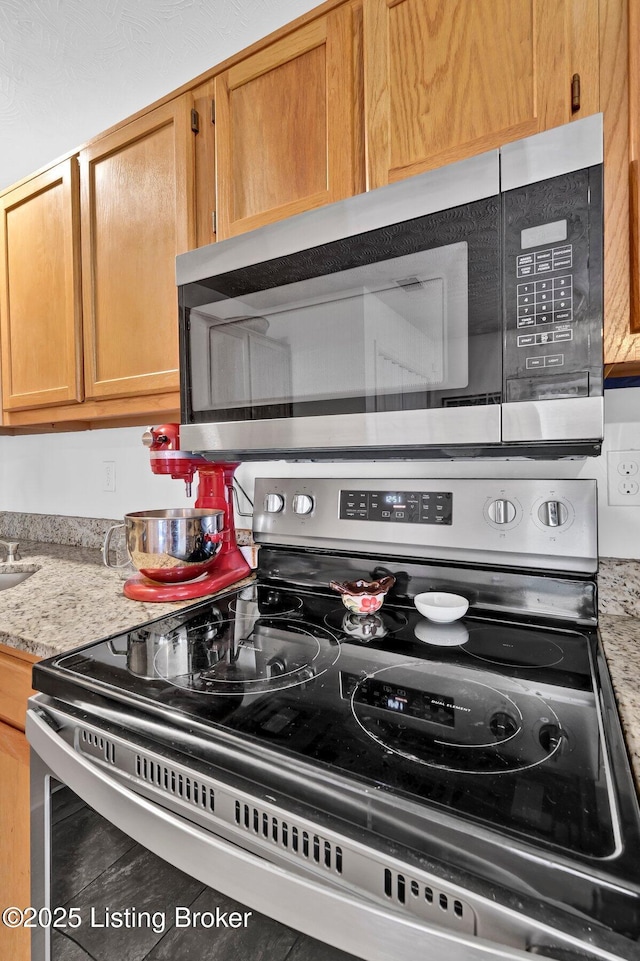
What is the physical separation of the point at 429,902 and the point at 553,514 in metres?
0.67

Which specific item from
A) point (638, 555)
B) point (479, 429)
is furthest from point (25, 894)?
point (638, 555)

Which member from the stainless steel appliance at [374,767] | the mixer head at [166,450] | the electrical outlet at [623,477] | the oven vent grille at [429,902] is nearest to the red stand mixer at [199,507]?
the mixer head at [166,450]

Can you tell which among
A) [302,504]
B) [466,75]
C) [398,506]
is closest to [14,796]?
[302,504]

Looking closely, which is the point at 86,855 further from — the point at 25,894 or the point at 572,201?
the point at 572,201

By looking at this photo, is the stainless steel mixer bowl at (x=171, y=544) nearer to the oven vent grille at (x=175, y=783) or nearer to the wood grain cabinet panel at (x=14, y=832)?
the wood grain cabinet panel at (x=14, y=832)

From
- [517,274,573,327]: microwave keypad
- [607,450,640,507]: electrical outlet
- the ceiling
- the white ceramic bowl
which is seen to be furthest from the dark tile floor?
the ceiling

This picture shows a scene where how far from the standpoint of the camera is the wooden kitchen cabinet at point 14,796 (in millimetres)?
832

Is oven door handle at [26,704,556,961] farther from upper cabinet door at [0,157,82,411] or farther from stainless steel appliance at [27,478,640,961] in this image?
upper cabinet door at [0,157,82,411]

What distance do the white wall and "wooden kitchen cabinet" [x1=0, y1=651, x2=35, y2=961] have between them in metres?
0.71

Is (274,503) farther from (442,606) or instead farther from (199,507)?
(442,606)

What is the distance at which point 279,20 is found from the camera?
3.61 feet

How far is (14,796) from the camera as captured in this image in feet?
2.88

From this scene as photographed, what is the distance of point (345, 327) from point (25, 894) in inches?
44.2

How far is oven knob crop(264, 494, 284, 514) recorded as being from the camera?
1186mm
